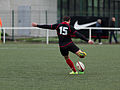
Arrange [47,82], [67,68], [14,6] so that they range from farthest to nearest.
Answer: [14,6] → [67,68] → [47,82]

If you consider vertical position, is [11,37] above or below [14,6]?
below

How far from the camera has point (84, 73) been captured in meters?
8.92

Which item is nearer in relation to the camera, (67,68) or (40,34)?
(67,68)

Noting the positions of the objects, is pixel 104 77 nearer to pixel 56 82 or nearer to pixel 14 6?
pixel 56 82

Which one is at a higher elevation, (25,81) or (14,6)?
(14,6)

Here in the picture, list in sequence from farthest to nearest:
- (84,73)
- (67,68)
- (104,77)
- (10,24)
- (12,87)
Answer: (10,24) < (67,68) < (84,73) < (104,77) < (12,87)

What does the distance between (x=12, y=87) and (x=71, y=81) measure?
4.73 ft

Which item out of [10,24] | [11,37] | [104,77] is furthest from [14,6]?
[104,77]

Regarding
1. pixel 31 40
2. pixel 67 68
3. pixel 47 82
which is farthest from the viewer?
pixel 31 40

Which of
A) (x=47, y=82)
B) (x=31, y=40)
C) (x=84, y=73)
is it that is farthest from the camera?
(x=31, y=40)

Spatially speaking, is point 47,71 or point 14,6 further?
point 14,6

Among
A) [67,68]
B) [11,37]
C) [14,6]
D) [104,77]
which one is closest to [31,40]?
[11,37]

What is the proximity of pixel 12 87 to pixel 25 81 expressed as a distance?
763 millimetres

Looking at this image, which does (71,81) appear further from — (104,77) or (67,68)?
(67,68)
